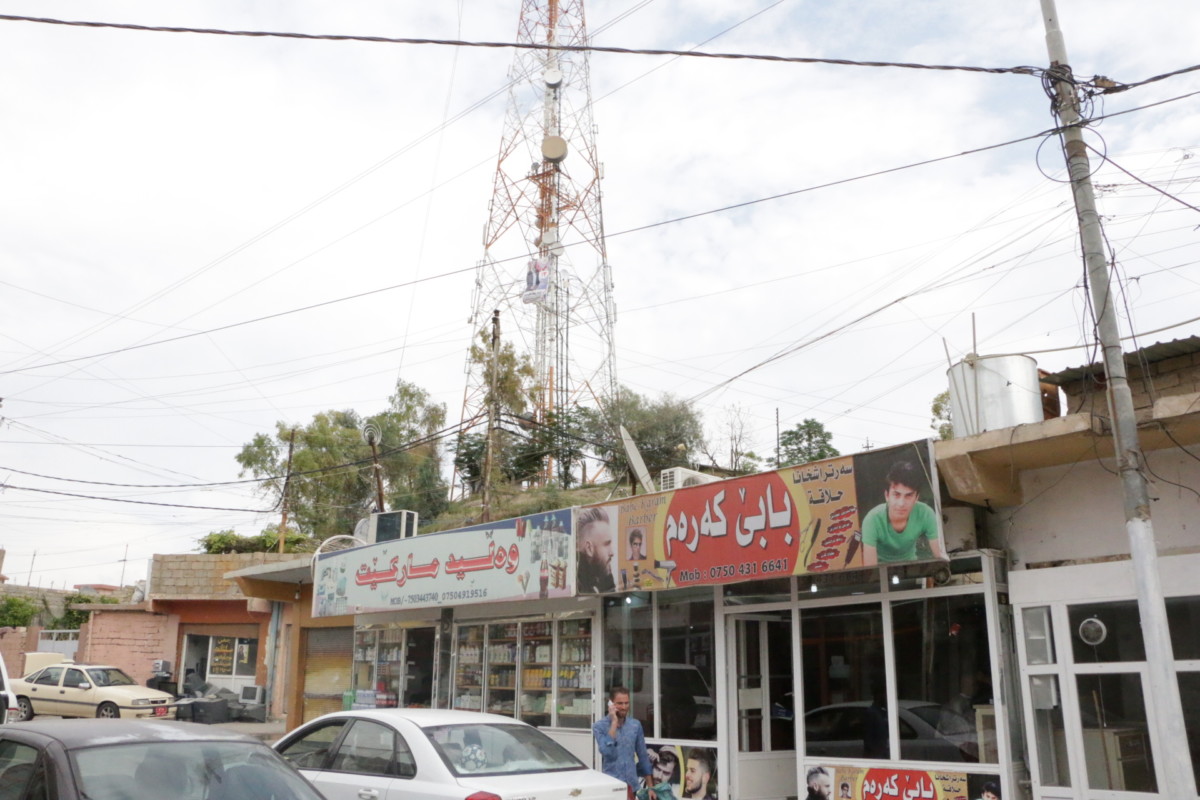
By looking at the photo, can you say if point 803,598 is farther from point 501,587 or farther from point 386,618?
point 386,618

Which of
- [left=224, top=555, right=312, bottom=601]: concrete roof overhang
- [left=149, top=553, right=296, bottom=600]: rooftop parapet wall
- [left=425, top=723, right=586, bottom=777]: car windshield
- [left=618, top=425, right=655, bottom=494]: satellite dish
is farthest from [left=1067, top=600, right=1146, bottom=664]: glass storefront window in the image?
[left=149, top=553, right=296, bottom=600]: rooftop parapet wall

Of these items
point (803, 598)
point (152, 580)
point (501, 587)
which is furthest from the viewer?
point (152, 580)

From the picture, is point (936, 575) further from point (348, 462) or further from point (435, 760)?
point (348, 462)

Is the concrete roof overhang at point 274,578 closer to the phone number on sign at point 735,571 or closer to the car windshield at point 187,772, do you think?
the phone number on sign at point 735,571

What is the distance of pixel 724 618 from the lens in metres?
11.8

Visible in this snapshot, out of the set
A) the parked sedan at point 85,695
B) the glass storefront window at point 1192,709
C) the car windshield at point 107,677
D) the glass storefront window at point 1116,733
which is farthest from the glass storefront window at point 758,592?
the car windshield at point 107,677

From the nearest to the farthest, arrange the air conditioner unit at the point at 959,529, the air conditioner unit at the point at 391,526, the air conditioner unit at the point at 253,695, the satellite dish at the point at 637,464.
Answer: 1. the air conditioner unit at the point at 959,529
2. the satellite dish at the point at 637,464
3. the air conditioner unit at the point at 391,526
4. the air conditioner unit at the point at 253,695

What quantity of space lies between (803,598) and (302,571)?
1269 centimetres

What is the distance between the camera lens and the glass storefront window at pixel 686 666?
11891mm

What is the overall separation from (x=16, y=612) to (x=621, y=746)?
43.2 m

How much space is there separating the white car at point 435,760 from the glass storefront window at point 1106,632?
4422mm

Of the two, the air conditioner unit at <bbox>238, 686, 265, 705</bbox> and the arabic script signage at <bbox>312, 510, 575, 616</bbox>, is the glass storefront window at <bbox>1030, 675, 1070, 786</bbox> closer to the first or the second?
the arabic script signage at <bbox>312, 510, 575, 616</bbox>

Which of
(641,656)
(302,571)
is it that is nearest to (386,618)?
(302,571)

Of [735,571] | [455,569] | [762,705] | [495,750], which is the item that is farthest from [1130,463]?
[455,569]
